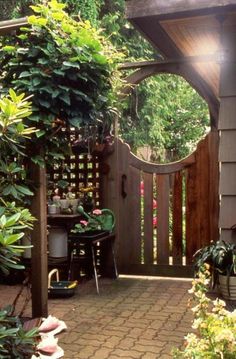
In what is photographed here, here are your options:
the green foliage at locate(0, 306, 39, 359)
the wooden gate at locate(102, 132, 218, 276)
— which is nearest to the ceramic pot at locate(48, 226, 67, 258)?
the wooden gate at locate(102, 132, 218, 276)

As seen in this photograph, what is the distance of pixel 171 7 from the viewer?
3051 mm

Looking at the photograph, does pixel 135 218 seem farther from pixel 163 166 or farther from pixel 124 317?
pixel 124 317

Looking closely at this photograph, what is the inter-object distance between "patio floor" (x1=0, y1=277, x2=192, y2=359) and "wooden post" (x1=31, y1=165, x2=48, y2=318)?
12.1 inches

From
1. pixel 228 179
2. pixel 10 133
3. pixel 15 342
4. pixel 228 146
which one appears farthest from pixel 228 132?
pixel 15 342

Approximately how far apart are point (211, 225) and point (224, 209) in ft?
4.80

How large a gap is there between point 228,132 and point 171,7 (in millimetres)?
983

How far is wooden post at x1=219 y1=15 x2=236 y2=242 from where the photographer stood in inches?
132

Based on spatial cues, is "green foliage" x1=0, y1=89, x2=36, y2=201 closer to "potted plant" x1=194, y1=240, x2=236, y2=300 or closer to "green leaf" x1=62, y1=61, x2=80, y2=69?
"green leaf" x1=62, y1=61, x2=80, y2=69

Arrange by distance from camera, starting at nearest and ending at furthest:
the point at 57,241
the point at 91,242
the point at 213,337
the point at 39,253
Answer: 1. the point at 213,337
2. the point at 39,253
3. the point at 91,242
4. the point at 57,241

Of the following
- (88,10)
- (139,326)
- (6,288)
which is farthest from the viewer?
(88,10)

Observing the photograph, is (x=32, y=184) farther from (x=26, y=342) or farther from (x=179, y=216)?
(x=179, y=216)

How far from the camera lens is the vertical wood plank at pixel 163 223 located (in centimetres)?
504

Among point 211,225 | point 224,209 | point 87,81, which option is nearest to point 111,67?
point 87,81

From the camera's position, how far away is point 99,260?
5176 millimetres
